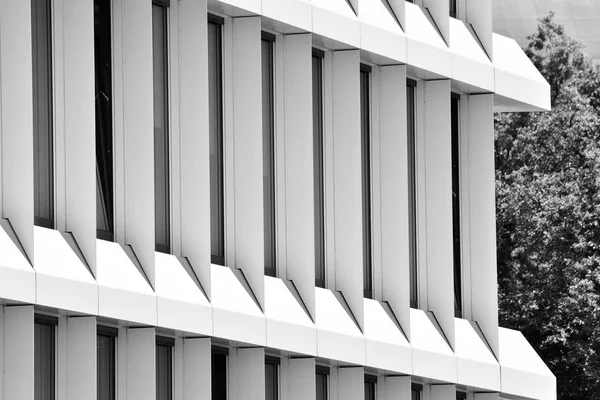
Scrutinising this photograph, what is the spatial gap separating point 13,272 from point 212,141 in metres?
4.80

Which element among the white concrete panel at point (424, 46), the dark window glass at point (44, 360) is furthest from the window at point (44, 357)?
the white concrete panel at point (424, 46)

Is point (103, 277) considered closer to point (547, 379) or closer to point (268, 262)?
point (268, 262)

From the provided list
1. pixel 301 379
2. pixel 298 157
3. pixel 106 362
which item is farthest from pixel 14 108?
pixel 301 379

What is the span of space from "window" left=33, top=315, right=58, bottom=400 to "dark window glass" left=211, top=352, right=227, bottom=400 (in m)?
3.19

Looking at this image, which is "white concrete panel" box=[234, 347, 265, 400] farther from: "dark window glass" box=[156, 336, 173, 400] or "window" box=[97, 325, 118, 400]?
"window" box=[97, 325, 118, 400]

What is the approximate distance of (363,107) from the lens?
27.2 m

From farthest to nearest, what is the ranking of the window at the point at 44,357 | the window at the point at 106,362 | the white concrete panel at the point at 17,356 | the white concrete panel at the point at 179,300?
the white concrete panel at the point at 179,300 < the window at the point at 106,362 < the window at the point at 44,357 < the white concrete panel at the point at 17,356

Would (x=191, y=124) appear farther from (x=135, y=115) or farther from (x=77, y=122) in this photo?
(x=77, y=122)

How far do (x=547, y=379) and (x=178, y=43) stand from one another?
32.9 ft

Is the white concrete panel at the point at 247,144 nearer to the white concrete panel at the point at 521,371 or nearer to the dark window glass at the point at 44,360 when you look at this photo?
the dark window glass at the point at 44,360

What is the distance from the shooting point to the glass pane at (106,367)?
22109 mm

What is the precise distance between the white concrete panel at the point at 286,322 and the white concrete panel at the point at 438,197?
384 centimetres

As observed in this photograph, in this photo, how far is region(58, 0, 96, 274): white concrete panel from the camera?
21.3 m

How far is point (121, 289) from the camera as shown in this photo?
21.5 m
